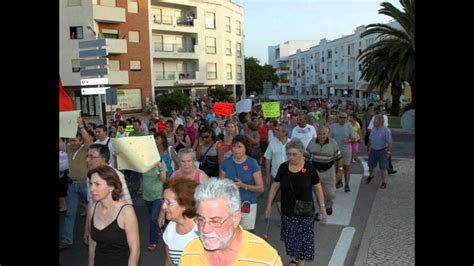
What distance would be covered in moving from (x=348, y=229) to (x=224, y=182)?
522cm

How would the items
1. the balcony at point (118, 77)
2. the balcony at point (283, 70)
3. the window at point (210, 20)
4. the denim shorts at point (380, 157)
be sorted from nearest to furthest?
the denim shorts at point (380, 157)
the balcony at point (118, 77)
the window at point (210, 20)
the balcony at point (283, 70)

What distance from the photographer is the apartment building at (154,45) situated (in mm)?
39250

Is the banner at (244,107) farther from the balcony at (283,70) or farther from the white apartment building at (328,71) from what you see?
the balcony at (283,70)

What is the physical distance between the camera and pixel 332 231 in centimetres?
746

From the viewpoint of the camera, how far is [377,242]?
654 cm

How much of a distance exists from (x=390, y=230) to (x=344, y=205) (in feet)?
6.44

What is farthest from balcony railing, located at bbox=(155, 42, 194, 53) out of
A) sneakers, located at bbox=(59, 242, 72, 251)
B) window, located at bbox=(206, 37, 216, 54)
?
sneakers, located at bbox=(59, 242, 72, 251)

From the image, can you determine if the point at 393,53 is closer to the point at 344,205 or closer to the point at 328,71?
the point at 344,205

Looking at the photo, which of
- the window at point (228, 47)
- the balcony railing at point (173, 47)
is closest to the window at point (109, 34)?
the balcony railing at point (173, 47)

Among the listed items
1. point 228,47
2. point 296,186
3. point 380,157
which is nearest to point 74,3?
point 228,47

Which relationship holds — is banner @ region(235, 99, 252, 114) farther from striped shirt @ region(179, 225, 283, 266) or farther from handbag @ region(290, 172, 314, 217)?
striped shirt @ region(179, 225, 283, 266)

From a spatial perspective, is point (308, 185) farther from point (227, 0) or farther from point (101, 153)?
point (227, 0)
